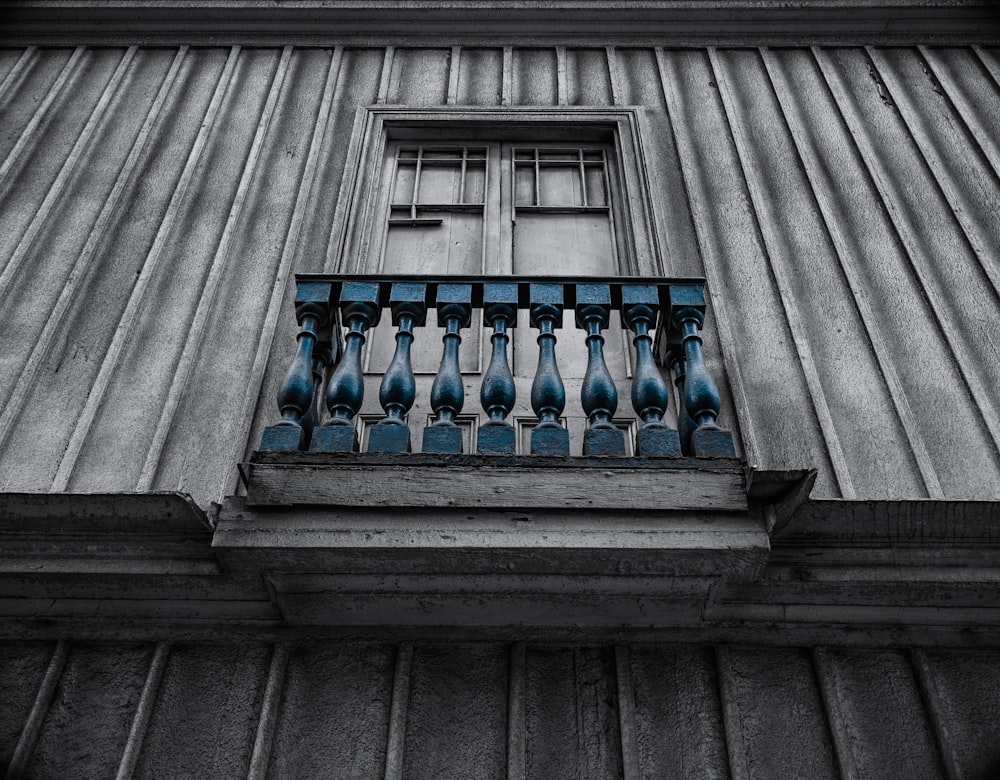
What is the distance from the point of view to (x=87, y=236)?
5.62 m

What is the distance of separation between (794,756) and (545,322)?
6.77ft

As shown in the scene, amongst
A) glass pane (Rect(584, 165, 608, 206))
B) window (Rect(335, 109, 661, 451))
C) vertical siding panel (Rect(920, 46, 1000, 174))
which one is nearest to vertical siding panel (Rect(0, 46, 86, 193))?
window (Rect(335, 109, 661, 451))

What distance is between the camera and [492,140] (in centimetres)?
670

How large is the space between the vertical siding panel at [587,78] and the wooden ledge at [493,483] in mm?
4100

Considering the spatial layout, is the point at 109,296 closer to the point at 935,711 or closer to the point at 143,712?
the point at 143,712

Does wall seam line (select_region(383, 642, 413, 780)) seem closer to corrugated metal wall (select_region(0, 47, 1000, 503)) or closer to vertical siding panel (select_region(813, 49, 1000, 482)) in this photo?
corrugated metal wall (select_region(0, 47, 1000, 503))

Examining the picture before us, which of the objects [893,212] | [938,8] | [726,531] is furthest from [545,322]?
[938,8]

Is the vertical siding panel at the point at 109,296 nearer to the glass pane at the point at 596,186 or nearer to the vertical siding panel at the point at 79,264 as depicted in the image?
the vertical siding panel at the point at 79,264

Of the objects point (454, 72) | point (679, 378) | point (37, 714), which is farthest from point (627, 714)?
point (454, 72)

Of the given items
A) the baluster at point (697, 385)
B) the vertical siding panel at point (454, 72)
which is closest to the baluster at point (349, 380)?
the baluster at point (697, 385)

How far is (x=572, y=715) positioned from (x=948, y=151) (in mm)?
4875

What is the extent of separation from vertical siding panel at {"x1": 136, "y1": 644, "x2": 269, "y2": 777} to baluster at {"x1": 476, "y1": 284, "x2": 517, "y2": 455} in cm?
126

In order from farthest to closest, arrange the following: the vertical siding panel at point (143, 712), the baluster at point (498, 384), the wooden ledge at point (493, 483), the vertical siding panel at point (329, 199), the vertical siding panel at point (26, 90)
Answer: the vertical siding panel at point (26, 90), the vertical siding panel at point (329, 199), the baluster at point (498, 384), the wooden ledge at point (493, 483), the vertical siding panel at point (143, 712)

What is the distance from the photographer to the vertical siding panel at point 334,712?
11.0ft
